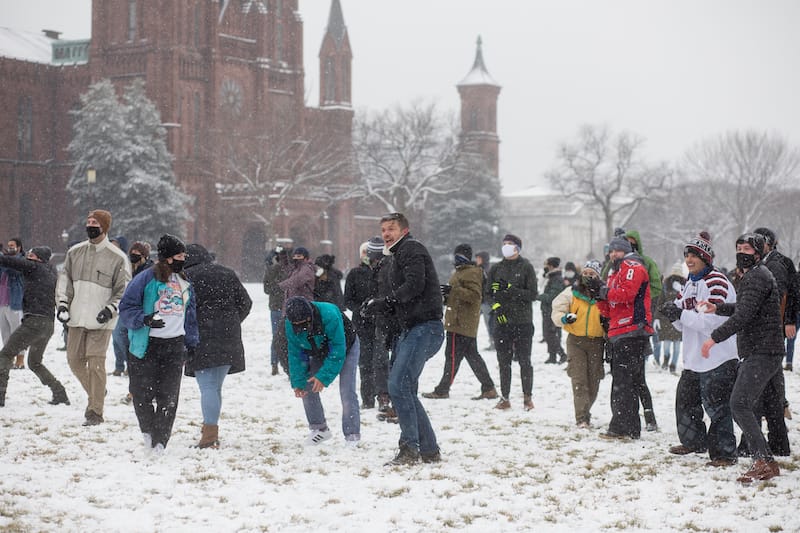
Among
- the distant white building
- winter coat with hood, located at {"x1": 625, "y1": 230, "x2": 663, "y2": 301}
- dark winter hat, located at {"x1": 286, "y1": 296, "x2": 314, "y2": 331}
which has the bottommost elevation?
dark winter hat, located at {"x1": 286, "y1": 296, "x2": 314, "y2": 331}

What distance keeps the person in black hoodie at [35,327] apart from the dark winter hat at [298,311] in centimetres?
415

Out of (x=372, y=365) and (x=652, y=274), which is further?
(x=652, y=274)

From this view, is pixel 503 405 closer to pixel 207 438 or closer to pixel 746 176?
pixel 207 438

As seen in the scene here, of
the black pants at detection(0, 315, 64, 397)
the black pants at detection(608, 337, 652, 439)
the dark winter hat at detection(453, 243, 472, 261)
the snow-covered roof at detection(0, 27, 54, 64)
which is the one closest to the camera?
the black pants at detection(608, 337, 652, 439)

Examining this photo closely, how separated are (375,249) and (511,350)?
2.01 m

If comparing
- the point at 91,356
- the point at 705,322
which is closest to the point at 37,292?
the point at 91,356

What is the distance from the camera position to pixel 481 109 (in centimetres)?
8988

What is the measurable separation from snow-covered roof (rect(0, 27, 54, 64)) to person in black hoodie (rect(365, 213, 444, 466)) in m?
65.6

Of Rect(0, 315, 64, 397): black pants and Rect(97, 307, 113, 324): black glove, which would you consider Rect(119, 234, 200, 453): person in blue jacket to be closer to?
Rect(97, 307, 113, 324): black glove

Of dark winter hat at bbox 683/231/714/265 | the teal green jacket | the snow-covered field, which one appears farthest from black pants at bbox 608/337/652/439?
the teal green jacket

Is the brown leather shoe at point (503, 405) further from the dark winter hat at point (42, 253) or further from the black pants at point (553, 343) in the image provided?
the dark winter hat at point (42, 253)

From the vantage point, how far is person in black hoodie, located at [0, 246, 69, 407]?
36.4 feet

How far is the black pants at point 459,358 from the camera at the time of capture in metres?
12.4

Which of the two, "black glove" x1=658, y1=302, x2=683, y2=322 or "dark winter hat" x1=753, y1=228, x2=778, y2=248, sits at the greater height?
"dark winter hat" x1=753, y1=228, x2=778, y2=248
